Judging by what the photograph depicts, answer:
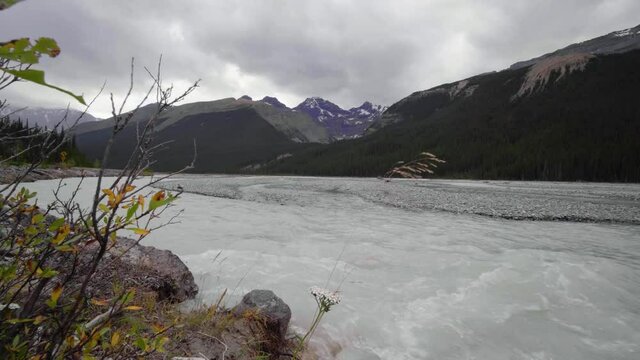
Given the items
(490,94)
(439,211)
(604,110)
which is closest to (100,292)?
(439,211)

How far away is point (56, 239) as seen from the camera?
1.42 metres

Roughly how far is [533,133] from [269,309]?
141 metres

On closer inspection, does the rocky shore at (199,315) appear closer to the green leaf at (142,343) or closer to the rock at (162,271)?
the rock at (162,271)

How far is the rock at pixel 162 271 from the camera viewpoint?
14.1ft

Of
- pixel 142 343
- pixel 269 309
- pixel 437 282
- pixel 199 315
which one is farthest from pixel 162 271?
pixel 437 282

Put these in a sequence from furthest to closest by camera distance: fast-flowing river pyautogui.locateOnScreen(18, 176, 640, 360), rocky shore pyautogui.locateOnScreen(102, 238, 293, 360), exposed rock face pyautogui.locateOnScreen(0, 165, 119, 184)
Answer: fast-flowing river pyautogui.locateOnScreen(18, 176, 640, 360) → rocky shore pyautogui.locateOnScreen(102, 238, 293, 360) → exposed rock face pyautogui.locateOnScreen(0, 165, 119, 184)

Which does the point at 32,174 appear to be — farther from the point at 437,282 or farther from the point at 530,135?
the point at 530,135

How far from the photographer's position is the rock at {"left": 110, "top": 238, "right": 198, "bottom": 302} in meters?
4.29

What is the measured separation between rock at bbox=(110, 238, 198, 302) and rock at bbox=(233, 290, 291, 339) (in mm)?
1027

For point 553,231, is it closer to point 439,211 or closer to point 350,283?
point 439,211

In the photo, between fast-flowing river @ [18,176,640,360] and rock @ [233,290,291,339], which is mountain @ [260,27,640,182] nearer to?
fast-flowing river @ [18,176,640,360]

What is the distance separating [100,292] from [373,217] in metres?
11.2

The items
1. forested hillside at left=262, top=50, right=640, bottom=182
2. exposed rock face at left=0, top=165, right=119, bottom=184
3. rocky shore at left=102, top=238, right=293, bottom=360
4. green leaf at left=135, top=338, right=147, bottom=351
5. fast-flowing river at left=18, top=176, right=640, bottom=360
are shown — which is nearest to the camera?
green leaf at left=135, top=338, right=147, bottom=351

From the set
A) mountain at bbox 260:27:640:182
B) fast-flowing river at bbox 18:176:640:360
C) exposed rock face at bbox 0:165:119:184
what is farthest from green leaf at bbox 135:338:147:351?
mountain at bbox 260:27:640:182
